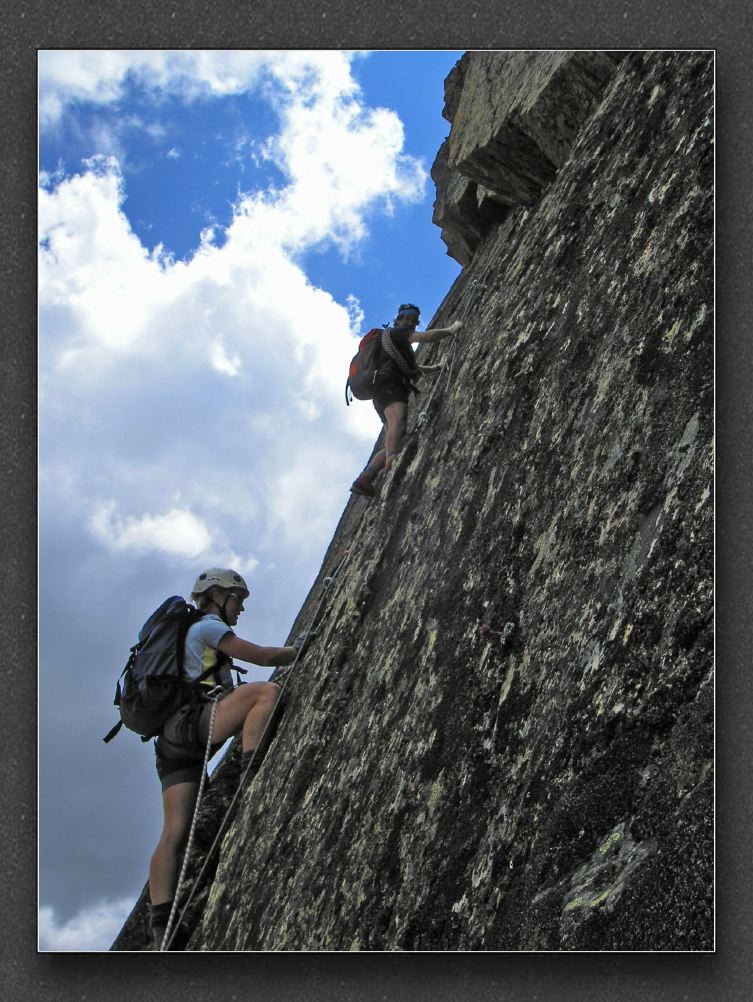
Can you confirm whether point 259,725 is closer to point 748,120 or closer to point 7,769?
point 7,769

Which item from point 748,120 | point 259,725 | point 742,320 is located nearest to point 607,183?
point 748,120

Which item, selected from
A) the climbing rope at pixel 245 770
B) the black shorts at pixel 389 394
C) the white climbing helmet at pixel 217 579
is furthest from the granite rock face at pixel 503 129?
the white climbing helmet at pixel 217 579

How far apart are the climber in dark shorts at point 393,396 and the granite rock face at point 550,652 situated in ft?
1.97

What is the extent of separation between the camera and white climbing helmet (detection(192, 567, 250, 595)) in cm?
435

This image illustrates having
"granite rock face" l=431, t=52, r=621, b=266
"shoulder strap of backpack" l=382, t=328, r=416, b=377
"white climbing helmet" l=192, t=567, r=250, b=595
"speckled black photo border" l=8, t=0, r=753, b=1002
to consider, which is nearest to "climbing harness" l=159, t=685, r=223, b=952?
"speckled black photo border" l=8, t=0, r=753, b=1002

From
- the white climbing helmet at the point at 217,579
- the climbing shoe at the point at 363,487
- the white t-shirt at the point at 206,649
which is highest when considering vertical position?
the climbing shoe at the point at 363,487

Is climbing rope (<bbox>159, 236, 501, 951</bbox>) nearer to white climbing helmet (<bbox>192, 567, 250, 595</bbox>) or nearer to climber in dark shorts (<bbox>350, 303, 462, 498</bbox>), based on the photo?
climber in dark shorts (<bbox>350, 303, 462, 498</bbox>)

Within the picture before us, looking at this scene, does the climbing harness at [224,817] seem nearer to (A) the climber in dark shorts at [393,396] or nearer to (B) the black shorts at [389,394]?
(A) the climber in dark shorts at [393,396]

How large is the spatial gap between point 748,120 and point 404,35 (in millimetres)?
1550

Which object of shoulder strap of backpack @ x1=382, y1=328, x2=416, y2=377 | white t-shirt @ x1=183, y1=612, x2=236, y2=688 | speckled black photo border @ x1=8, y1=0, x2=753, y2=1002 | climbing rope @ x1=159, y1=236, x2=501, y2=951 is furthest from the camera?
shoulder strap of backpack @ x1=382, y1=328, x2=416, y2=377

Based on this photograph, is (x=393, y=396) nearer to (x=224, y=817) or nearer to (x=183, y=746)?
(x=183, y=746)

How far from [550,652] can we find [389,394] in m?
2.95

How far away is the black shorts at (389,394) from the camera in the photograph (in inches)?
235

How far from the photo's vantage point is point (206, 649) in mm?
4730
